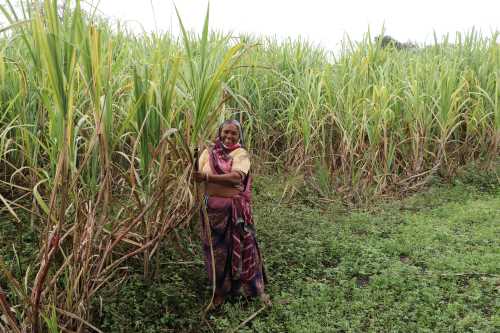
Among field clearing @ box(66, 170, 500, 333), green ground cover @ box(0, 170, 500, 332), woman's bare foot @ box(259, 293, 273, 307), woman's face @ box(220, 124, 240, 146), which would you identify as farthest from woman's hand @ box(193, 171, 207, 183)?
woman's bare foot @ box(259, 293, 273, 307)

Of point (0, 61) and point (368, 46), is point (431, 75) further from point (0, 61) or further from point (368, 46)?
point (0, 61)

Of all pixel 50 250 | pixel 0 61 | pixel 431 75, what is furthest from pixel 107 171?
pixel 431 75

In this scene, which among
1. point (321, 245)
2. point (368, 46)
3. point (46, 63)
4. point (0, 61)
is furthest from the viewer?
point (368, 46)

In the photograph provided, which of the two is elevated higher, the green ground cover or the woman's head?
the woman's head

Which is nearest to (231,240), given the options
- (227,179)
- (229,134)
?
(227,179)

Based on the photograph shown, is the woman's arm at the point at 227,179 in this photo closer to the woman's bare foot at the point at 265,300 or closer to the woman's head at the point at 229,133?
the woman's head at the point at 229,133

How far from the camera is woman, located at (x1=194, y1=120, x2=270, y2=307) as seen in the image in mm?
2822

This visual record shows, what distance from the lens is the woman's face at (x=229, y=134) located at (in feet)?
9.31

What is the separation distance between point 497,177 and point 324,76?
2.43 meters

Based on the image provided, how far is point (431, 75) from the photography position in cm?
570

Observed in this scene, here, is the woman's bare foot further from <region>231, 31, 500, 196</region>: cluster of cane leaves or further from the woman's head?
<region>231, 31, 500, 196</region>: cluster of cane leaves

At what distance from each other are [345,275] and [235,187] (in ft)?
4.07

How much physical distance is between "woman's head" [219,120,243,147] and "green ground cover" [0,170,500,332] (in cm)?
72

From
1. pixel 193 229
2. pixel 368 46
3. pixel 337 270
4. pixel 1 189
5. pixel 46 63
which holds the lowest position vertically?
pixel 337 270
